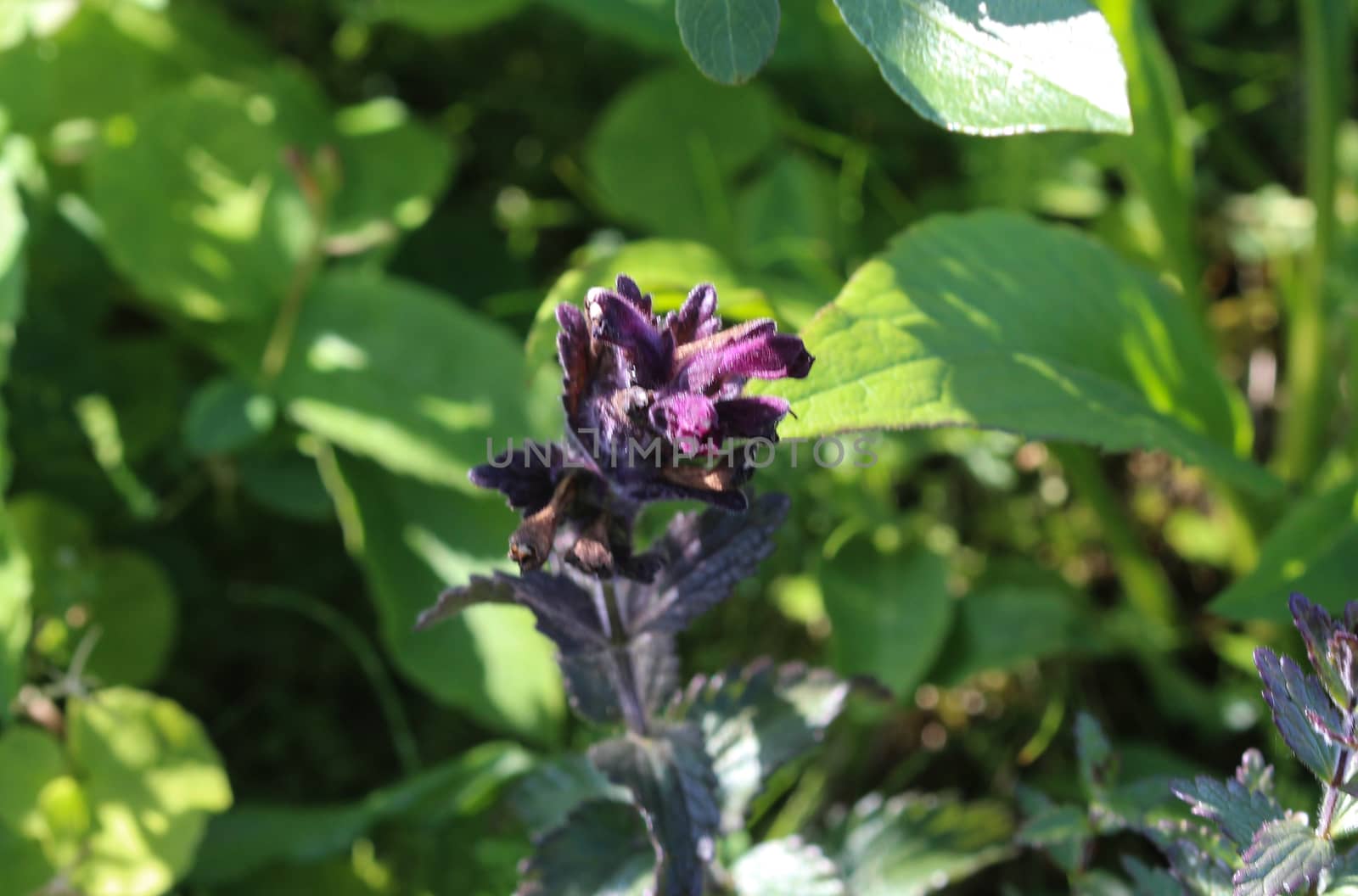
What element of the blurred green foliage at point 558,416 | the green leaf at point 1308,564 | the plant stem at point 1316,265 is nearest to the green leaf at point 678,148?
the blurred green foliage at point 558,416

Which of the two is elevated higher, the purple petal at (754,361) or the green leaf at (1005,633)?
the purple petal at (754,361)

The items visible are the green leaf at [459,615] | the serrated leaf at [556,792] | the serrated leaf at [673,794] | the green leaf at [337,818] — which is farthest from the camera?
the green leaf at [459,615]

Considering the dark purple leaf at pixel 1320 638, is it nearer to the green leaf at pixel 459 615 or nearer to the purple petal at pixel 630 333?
the purple petal at pixel 630 333

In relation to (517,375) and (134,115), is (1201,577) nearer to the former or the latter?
(517,375)

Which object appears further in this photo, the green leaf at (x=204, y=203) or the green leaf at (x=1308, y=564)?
the green leaf at (x=204, y=203)

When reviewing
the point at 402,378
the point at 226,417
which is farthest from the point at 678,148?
the point at 226,417

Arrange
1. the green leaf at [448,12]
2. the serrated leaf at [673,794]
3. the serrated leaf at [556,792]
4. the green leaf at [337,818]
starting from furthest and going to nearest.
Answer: the green leaf at [448,12] < the green leaf at [337,818] < the serrated leaf at [556,792] < the serrated leaf at [673,794]

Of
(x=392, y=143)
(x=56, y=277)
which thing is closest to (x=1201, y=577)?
(x=392, y=143)
